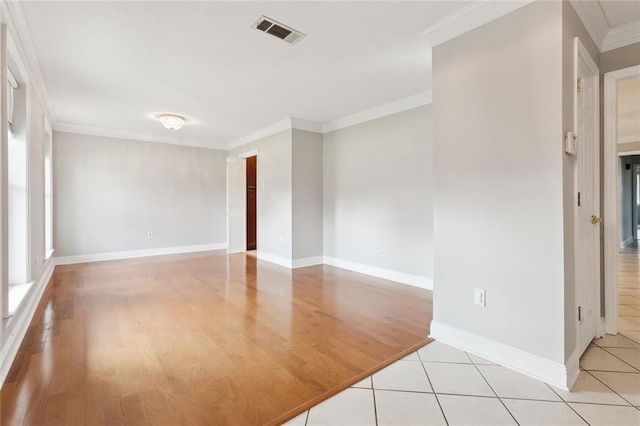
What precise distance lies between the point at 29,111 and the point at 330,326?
11.8ft

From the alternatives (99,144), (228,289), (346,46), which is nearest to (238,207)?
(99,144)

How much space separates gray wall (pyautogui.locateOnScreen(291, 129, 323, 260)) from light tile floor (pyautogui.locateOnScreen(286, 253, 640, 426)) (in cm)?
319

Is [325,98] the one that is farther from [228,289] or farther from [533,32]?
[228,289]

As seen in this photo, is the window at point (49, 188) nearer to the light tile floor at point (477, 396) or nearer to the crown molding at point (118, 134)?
the crown molding at point (118, 134)

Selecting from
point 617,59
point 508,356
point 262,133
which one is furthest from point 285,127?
point 508,356

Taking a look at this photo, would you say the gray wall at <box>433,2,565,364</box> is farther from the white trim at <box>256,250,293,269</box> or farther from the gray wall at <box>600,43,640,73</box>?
the white trim at <box>256,250,293,269</box>

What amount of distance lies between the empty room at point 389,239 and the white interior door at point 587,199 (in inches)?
1.2

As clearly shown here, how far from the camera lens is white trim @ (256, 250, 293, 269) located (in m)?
5.07

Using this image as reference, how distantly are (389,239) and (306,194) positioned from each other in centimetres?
166

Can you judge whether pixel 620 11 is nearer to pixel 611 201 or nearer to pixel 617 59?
pixel 617 59

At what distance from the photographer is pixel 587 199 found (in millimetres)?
2168

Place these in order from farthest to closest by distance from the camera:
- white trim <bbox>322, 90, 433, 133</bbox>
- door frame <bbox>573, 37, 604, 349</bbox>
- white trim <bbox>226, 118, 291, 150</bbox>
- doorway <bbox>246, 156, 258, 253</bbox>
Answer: doorway <bbox>246, 156, 258, 253</bbox> → white trim <bbox>226, 118, 291, 150</bbox> → white trim <bbox>322, 90, 433, 133</bbox> → door frame <bbox>573, 37, 604, 349</bbox>

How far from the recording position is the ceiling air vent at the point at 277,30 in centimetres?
230

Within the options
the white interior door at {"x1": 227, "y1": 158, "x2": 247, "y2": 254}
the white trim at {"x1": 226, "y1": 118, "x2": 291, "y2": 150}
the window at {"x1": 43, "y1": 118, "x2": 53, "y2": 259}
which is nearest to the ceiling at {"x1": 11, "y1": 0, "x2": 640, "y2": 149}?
the white trim at {"x1": 226, "y1": 118, "x2": 291, "y2": 150}
